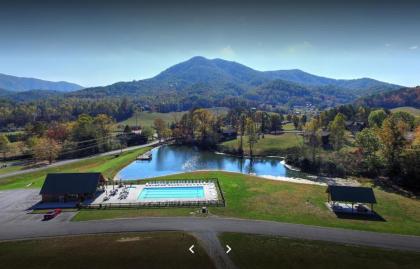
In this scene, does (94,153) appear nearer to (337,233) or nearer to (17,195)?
(17,195)

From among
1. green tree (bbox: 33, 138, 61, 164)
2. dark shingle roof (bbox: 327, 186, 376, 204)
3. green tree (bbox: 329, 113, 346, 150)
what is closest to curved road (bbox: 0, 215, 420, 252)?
dark shingle roof (bbox: 327, 186, 376, 204)

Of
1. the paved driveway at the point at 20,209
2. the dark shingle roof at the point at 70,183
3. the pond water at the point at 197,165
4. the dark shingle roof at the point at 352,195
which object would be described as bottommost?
the pond water at the point at 197,165

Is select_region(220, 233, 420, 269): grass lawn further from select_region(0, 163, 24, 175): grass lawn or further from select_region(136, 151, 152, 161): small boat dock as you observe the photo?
select_region(0, 163, 24, 175): grass lawn

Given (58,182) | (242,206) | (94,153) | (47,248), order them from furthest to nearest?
(94,153) < (58,182) < (242,206) < (47,248)

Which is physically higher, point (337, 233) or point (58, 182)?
point (58, 182)

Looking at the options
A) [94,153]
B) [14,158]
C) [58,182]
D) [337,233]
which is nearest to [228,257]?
[337,233]

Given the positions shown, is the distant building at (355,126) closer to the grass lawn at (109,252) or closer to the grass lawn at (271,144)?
the grass lawn at (271,144)

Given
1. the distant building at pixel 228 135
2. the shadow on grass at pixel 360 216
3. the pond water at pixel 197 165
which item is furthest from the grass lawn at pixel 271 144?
the shadow on grass at pixel 360 216
